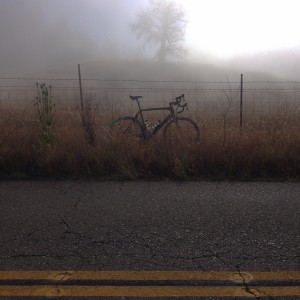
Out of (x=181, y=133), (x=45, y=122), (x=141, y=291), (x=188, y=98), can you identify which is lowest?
(x=141, y=291)

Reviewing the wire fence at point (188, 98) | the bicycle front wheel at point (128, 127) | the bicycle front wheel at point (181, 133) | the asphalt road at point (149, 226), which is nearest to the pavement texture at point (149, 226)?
the asphalt road at point (149, 226)

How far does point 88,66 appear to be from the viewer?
51094 mm

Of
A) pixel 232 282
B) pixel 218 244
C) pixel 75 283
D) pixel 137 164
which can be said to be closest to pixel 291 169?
pixel 137 164

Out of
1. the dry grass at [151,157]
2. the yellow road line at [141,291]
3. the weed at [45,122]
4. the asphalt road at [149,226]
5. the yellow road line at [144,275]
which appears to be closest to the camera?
the yellow road line at [141,291]

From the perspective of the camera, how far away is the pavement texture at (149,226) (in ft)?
11.1

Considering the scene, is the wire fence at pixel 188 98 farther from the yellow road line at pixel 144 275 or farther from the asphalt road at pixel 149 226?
the yellow road line at pixel 144 275

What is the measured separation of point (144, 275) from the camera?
3.13 meters

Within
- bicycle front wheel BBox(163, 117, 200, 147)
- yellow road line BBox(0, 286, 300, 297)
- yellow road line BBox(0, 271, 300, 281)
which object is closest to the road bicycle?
bicycle front wheel BBox(163, 117, 200, 147)

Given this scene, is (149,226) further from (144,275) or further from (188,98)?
(188,98)

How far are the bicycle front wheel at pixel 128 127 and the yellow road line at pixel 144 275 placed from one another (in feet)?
13.6

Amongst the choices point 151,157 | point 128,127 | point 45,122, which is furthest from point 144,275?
point 128,127

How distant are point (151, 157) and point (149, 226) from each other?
7.11 feet

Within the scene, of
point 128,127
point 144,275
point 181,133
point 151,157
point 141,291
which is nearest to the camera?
point 141,291

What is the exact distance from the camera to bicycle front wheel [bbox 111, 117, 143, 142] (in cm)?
736
